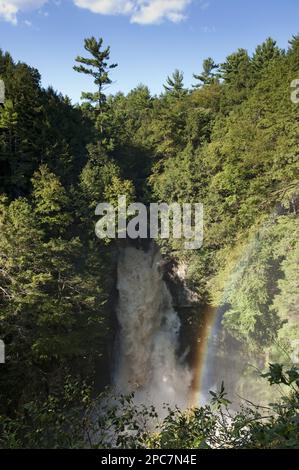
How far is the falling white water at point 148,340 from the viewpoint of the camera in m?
26.6

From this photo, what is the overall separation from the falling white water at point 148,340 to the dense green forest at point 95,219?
58.0 inches

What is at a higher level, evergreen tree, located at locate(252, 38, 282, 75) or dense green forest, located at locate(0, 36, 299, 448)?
evergreen tree, located at locate(252, 38, 282, 75)

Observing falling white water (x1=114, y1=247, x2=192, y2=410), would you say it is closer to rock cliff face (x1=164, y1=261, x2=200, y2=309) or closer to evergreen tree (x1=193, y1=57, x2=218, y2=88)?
rock cliff face (x1=164, y1=261, x2=200, y2=309)

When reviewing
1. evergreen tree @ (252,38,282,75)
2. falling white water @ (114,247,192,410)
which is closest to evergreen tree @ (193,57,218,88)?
evergreen tree @ (252,38,282,75)

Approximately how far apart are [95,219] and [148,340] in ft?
33.3

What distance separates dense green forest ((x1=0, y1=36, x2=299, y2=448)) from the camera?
18516 millimetres

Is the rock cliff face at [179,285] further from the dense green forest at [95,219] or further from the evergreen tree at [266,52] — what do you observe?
the evergreen tree at [266,52]

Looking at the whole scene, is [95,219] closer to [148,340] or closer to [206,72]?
[148,340]

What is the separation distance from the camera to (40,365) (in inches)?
766

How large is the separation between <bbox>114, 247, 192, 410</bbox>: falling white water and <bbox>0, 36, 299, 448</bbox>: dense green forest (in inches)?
58.0

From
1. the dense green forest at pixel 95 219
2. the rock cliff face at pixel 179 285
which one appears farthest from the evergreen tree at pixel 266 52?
the rock cliff face at pixel 179 285

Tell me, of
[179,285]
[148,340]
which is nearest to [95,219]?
[179,285]

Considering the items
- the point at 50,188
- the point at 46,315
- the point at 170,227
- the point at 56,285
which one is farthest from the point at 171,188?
the point at 46,315

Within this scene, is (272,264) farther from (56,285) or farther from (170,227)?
(56,285)
